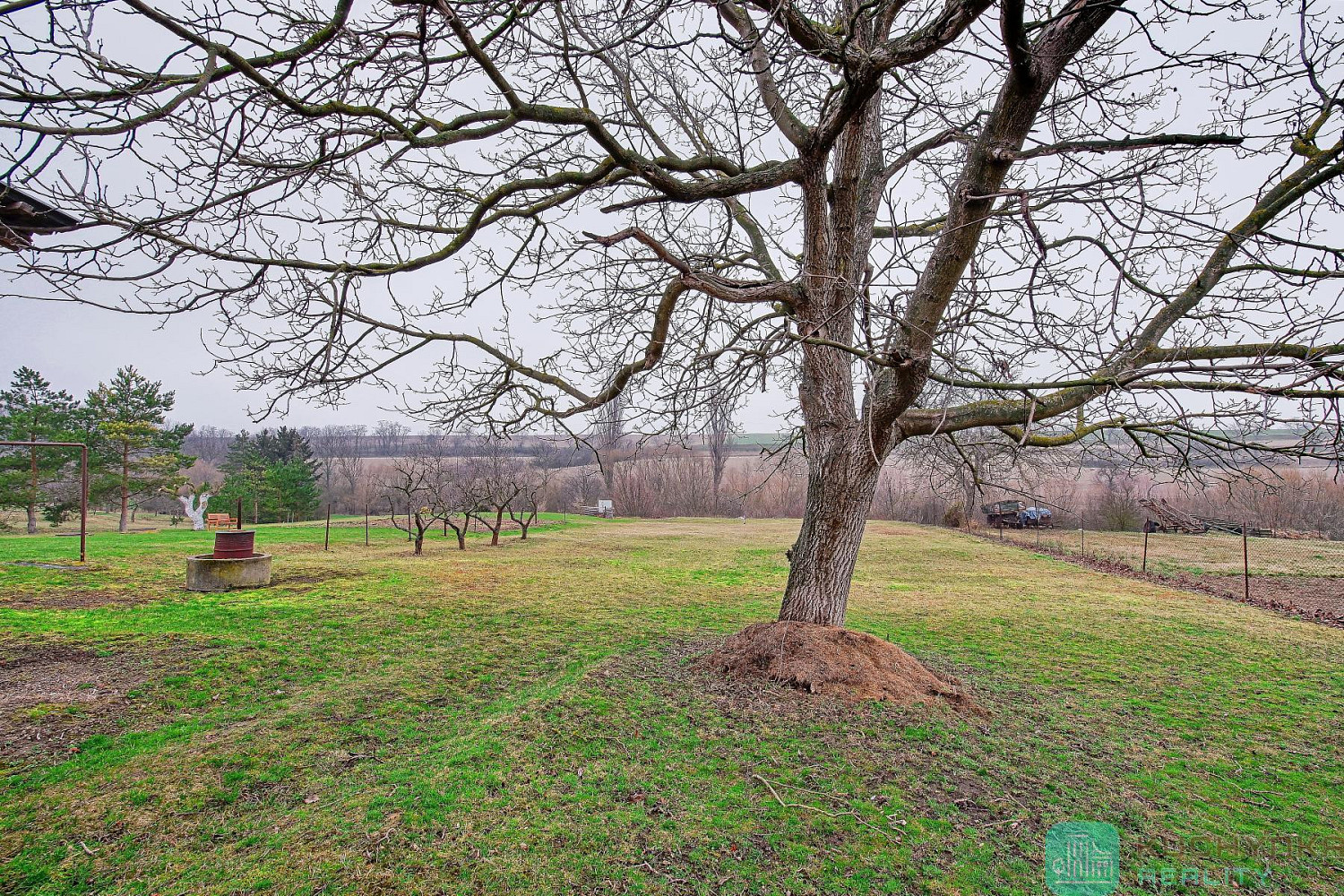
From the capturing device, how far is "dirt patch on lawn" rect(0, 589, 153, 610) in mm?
7104

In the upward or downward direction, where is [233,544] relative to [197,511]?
upward

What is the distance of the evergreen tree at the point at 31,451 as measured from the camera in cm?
2098

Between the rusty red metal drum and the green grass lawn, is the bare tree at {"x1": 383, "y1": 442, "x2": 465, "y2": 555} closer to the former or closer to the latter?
the rusty red metal drum

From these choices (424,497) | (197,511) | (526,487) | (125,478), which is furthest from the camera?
(125,478)

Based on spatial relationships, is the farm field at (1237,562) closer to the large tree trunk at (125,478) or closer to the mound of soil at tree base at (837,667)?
the mound of soil at tree base at (837,667)

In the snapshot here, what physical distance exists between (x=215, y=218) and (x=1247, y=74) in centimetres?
574

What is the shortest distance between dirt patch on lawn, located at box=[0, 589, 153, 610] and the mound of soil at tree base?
7.45 m

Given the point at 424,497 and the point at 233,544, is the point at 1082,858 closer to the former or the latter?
the point at 233,544

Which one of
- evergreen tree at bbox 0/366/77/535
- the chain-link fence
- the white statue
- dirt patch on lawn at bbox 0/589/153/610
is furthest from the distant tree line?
the chain-link fence

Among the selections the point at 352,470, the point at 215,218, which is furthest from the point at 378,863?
the point at 352,470

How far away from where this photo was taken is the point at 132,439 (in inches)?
907

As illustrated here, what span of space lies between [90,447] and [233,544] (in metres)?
19.9

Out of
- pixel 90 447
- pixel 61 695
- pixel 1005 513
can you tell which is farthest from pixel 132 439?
pixel 1005 513

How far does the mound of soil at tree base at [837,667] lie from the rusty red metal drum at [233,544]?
25.7ft
